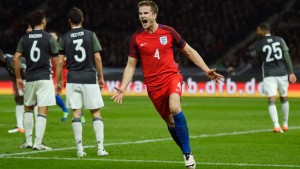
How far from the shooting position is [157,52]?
34.6 ft

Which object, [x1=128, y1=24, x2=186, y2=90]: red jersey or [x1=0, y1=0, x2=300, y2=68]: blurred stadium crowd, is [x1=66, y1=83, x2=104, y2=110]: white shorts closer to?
[x1=128, y1=24, x2=186, y2=90]: red jersey

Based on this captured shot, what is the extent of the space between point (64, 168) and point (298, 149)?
13.9 ft

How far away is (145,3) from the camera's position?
33.9 feet

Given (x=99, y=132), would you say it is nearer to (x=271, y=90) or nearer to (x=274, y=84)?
(x=271, y=90)

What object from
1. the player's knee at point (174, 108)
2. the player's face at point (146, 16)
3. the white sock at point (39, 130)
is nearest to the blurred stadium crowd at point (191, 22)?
the white sock at point (39, 130)

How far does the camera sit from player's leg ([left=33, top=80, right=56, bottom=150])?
13031mm

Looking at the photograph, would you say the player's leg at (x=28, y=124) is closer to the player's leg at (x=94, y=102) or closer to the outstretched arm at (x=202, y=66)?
the player's leg at (x=94, y=102)

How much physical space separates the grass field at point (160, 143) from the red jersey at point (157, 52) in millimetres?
1205

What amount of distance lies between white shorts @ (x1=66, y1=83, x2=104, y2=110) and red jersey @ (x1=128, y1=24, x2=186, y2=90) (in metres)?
1.84

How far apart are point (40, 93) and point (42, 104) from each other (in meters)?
0.19

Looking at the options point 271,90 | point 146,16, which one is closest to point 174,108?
point 146,16

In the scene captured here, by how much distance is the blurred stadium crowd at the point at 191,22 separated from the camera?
1576 inches

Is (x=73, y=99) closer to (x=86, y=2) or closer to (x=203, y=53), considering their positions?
(x=203, y=53)

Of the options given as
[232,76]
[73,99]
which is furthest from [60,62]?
[232,76]
